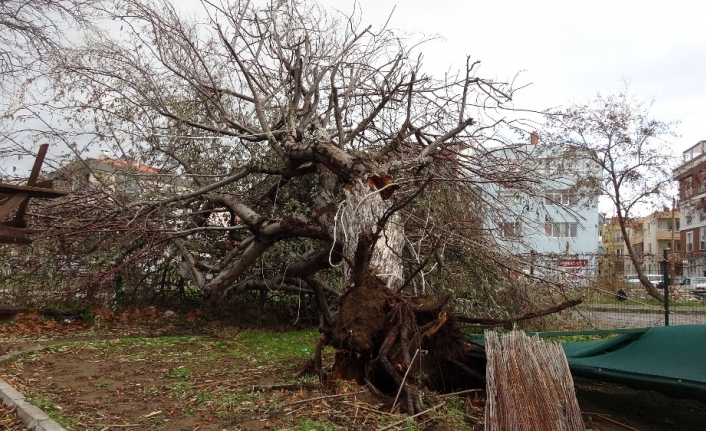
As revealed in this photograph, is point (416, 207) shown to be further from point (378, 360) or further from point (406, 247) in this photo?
point (378, 360)

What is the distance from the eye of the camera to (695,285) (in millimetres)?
12109

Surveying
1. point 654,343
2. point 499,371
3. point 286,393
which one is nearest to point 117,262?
point 286,393

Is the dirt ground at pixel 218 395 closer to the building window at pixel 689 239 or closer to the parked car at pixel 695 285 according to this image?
the parked car at pixel 695 285

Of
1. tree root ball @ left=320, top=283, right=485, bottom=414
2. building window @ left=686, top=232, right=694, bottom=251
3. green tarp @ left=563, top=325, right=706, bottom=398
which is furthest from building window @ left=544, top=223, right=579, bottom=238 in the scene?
building window @ left=686, top=232, right=694, bottom=251

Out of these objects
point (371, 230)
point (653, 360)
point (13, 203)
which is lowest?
→ point (653, 360)

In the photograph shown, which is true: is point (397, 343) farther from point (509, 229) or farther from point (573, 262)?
point (573, 262)

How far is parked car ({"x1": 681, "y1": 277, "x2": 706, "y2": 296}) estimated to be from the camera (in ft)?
38.3

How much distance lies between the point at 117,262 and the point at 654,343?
25.7ft

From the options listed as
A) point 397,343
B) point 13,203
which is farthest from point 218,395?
point 13,203

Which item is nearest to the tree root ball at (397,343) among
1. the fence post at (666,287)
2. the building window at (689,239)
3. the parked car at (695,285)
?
the fence post at (666,287)

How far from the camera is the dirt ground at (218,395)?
4.54 m

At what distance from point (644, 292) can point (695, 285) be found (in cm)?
97

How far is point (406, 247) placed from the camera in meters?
8.05

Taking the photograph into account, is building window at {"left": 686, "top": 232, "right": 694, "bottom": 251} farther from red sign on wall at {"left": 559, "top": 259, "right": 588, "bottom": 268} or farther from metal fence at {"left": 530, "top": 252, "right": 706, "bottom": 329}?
red sign on wall at {"left": 559, "top": 259, "right": 588, "bottom": 268}
